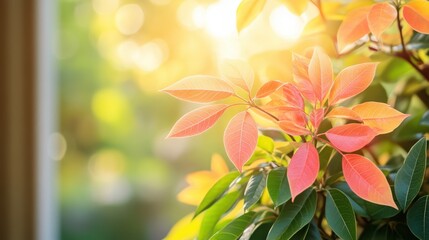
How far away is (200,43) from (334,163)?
3.62 ft

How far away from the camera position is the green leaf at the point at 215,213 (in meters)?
0.47

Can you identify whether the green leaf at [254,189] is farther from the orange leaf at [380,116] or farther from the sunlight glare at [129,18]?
the sunlight glare at [129,18]

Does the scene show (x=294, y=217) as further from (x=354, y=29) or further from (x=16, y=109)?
(x=16, y=109)

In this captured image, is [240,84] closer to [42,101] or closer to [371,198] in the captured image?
[371,198]

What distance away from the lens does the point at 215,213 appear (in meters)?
0.47

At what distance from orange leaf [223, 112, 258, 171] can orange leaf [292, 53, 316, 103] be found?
0.05 metres

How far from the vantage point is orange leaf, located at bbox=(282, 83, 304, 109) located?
397 millimetres

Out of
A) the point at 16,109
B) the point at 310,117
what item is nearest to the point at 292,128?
the point at 310,117

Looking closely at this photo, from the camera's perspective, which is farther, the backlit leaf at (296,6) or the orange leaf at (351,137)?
the backlit leaf at (296,6)

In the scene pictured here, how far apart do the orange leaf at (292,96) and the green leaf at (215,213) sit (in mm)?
113

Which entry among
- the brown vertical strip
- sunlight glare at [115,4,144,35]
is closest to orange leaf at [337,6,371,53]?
the brown vertical strip

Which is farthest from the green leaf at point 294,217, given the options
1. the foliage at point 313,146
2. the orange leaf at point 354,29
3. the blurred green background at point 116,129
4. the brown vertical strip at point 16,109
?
the blurred green background at point 116,129

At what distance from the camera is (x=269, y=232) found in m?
0.40

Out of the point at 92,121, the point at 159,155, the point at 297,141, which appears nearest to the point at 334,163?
the point at 297,141
